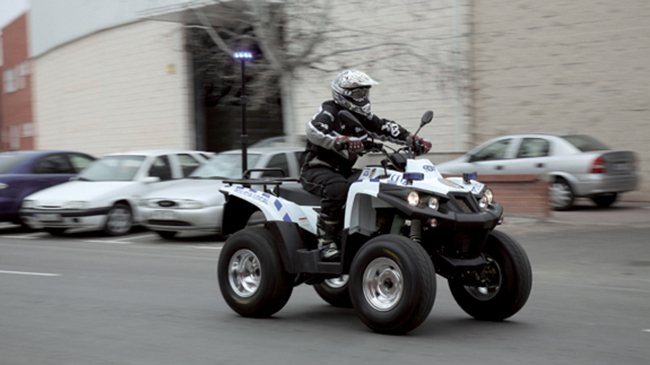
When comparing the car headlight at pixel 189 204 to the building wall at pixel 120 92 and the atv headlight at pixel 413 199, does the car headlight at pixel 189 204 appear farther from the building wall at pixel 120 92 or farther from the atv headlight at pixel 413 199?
the building wall at pixel 120 92

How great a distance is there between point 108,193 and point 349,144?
9.63 m

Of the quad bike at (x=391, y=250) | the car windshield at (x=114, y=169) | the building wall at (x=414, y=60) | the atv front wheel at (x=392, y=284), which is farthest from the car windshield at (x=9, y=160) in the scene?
the atv front wheel at (x=392, y=284)

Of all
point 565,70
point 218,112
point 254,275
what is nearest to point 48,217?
point 254,275

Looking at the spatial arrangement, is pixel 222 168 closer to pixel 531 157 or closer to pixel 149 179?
pixel 149 179

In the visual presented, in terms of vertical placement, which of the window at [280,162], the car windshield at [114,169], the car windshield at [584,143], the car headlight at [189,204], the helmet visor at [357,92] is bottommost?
the car headlight at [189,204]

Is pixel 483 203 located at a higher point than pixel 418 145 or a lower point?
lower

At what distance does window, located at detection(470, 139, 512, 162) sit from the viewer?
16.5 meters

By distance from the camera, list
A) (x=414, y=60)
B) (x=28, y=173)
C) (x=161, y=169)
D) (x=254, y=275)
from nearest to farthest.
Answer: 1. (x=254, y=275)
2. (x=161, y=169)
3. (x=28, y=173)
4. (x=414, y=60)

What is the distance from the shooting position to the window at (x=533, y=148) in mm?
15945

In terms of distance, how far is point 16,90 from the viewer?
139 feet

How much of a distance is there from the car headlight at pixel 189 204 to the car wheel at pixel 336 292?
625 centimetres

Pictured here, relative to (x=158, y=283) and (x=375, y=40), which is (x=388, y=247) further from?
(x=375, y=40)

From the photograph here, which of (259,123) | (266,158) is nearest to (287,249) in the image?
(266,158)

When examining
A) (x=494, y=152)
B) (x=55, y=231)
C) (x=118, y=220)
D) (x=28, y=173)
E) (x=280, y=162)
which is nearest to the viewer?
(x=280, y=162)
